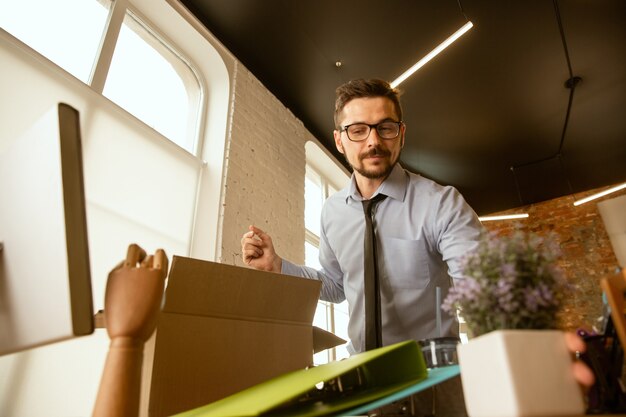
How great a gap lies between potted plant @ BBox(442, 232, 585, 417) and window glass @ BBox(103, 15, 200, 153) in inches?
93.6

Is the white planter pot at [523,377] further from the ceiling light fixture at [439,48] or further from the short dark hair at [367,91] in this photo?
the ceiling light fixture at [439,48]

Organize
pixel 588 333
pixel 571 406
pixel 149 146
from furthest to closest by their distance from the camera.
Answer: pixel 149 146
pixel 588 333
pixel 571 406

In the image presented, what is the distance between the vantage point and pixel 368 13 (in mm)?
2881

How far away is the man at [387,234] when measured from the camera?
113 cm

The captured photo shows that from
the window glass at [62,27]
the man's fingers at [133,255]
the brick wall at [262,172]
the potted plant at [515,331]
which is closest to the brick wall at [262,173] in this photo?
the brick wall at [262,172]

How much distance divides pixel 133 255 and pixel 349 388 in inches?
12.8

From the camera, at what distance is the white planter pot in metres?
0.33

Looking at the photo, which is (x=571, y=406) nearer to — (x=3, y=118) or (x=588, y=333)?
(x=588, y=333)

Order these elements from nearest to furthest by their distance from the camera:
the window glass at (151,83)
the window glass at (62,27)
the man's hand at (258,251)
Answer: the man's hand at (258,251) < the window glass at (62,27) < the window glass at (151,83)

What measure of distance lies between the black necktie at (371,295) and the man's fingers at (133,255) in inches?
24.4

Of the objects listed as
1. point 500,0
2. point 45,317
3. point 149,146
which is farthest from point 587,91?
point 45,317

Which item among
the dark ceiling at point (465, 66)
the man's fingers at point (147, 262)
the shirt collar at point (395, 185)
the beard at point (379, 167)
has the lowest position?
the man's fingers at point (147, 262)

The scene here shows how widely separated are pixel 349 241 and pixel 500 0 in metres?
2.42

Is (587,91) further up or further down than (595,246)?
further up
